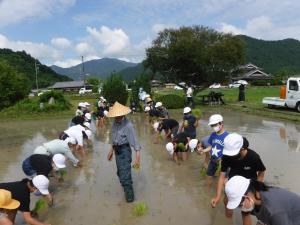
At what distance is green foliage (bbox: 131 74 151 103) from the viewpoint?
25.9 m

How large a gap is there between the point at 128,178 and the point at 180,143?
10.0 feet

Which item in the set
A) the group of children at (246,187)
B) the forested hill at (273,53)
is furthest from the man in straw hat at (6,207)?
the forested hill at (273,53)

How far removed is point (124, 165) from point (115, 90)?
2140 centimetres

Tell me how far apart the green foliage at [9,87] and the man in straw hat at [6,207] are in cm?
2603

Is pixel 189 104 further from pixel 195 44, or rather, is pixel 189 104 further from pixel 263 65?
pixel 263 65

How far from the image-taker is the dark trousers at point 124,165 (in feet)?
24.1

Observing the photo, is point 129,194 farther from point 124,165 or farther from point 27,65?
point 27,65

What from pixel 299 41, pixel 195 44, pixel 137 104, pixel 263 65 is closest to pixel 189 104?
pixel 137 104

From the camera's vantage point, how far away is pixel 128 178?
7359 mm

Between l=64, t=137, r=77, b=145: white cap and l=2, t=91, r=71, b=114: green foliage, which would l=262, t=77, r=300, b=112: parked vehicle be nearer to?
l=64, t=137, r=77, b=145: white cap

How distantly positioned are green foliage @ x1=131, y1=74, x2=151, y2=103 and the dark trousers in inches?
726

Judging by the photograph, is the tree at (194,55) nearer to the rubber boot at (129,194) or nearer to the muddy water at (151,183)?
the muddy water at (151,183)

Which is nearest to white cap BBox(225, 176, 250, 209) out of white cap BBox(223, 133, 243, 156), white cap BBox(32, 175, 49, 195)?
white cap BBox(223, 133, 243, 156)

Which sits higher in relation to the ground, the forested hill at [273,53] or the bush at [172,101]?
the forested hill at [273,53]
